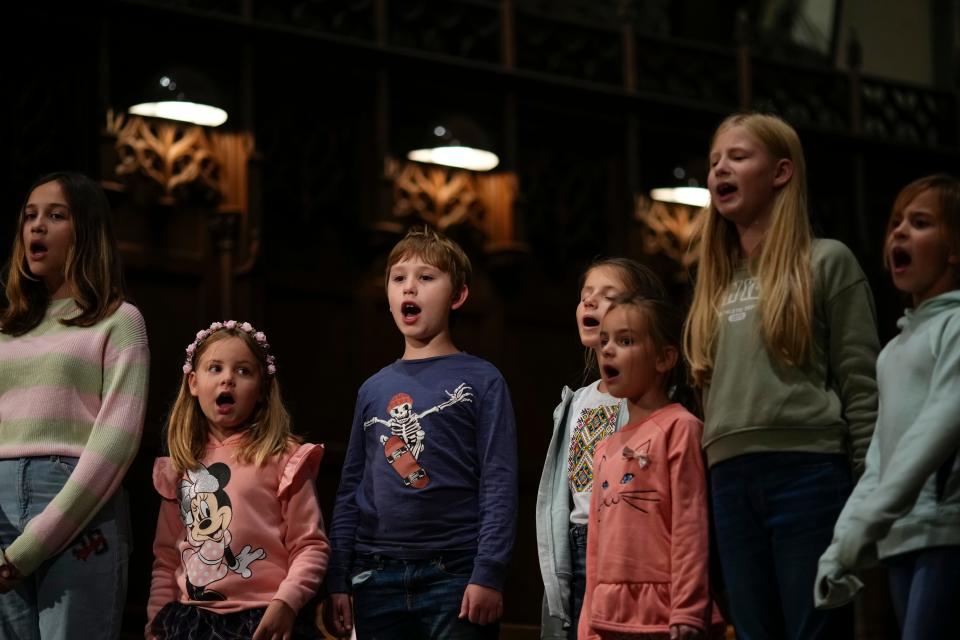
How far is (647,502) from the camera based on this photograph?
9.77 ft

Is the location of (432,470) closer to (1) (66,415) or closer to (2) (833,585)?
(1) (66,415)

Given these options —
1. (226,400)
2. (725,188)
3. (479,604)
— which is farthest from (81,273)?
(725,188)

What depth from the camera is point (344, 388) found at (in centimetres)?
598

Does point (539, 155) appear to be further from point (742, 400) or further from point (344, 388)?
point (742, 400)

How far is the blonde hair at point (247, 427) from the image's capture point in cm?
328

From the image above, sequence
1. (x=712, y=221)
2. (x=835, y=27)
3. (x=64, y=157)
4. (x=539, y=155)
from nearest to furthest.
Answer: (x=712, y=221)
(x=64, y=157)
(x=539, y=155)
(x=835, y=27)

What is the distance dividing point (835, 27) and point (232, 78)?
3.40 m

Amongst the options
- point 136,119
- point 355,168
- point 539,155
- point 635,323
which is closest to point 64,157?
point 136,119

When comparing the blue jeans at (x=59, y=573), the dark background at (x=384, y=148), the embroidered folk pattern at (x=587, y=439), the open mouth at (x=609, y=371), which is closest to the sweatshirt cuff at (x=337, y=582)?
the blue jeans at (x=59, y=573)

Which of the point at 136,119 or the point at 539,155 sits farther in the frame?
the point at 539,155

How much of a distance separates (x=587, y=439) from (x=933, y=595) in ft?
3.39

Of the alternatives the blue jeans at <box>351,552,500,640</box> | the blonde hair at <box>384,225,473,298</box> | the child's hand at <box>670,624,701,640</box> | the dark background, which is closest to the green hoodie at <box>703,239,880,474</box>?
the child's hand at <box>670,624,701,640</box>

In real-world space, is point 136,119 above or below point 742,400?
above

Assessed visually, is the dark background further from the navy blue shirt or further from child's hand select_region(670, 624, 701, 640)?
child's hand select_region(670, 624, 701, 640)
